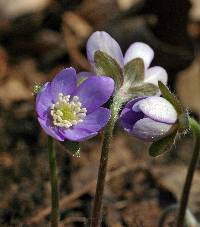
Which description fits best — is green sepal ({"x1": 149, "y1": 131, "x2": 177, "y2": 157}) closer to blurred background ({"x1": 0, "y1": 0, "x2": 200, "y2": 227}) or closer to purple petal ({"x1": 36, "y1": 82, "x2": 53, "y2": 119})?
purple petal ({"x1": 36, "y1": 82, "x2": 53, "y2": 119})

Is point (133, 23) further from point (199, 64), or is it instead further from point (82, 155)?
point (82, 155)

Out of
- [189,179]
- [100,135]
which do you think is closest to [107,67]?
[189,179]

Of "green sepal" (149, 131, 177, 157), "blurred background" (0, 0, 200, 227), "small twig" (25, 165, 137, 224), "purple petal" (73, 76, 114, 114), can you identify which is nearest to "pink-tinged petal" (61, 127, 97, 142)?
"purple petal" (73, 76, 114, 114)

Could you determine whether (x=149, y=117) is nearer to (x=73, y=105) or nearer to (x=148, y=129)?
(x=148, y=129)

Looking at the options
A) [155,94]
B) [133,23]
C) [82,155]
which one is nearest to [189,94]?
[133,23]

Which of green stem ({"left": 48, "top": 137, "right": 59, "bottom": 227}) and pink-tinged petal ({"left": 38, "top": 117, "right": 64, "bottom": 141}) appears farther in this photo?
green stem ({"left": 48, "top": 137, "right": 59, "bottom": 227})

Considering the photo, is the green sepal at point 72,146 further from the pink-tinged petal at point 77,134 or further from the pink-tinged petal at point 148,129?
the pink-tinged petal at point 148,129
